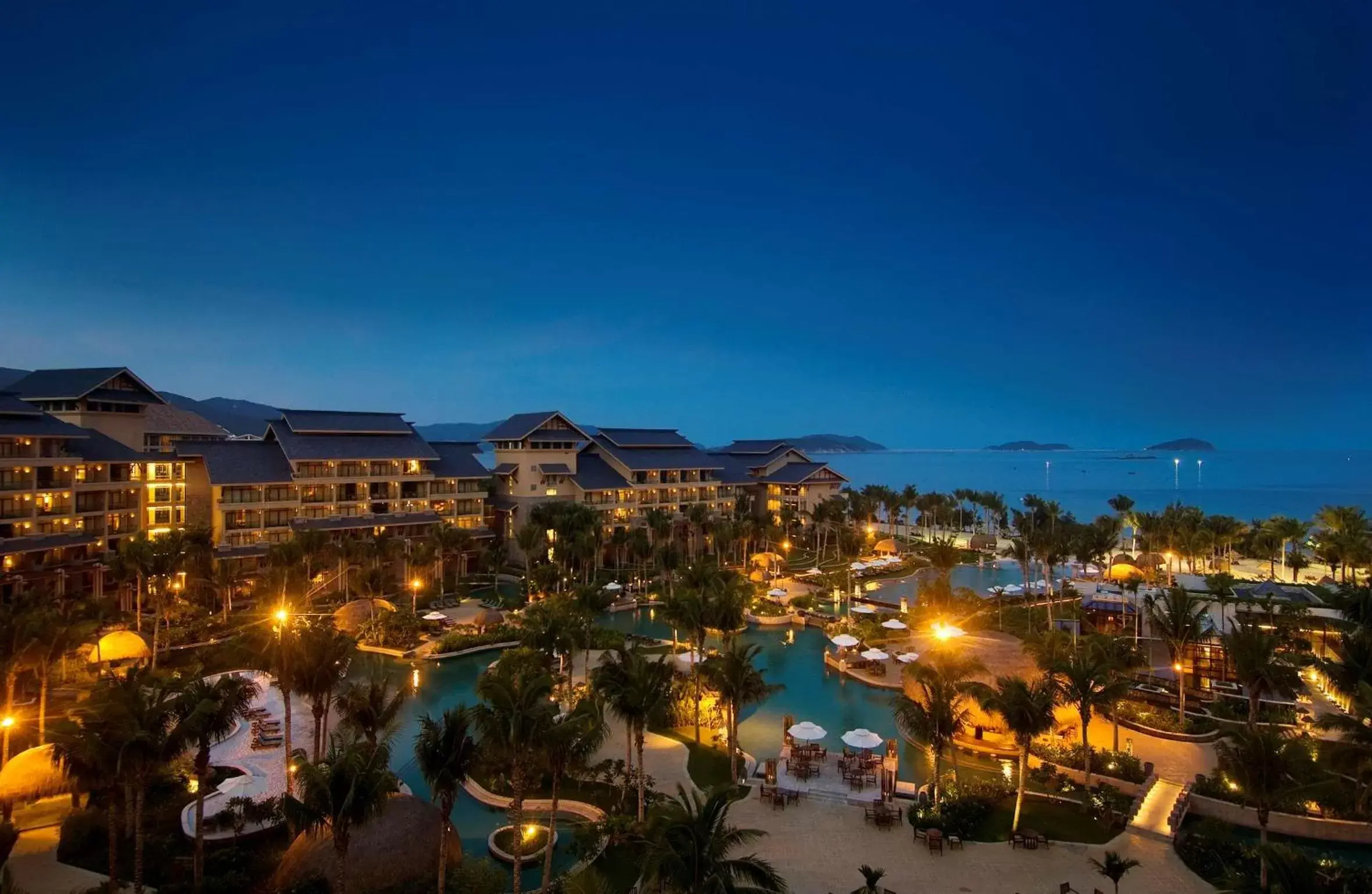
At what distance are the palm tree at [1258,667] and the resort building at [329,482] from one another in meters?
61.0

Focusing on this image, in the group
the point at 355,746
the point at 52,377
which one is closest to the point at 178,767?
the point at 355,746

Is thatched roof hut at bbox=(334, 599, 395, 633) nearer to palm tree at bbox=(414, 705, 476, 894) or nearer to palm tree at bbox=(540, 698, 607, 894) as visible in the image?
palm tree at bbox=(540, 698, 607, 894)

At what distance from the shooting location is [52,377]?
62.6 metres

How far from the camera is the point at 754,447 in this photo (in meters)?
110

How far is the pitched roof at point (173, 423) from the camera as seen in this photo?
75375 millimetres

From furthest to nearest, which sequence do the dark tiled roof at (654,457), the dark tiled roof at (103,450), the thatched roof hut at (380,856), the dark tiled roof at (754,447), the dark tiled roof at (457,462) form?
the dark tiled roof at (754,447) < the dark tiled roof at (654,457) < the dark tiled roof at (457,462) < the dark tiled roof at (103,450) < the thatched roof hut at (380,856)

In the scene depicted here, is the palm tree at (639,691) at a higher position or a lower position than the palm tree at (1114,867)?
higher

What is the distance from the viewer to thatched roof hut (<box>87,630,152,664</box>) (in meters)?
38.8

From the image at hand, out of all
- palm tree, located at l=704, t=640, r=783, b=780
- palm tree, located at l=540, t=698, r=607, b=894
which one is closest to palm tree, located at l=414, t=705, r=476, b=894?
palm tree, located at l=540, t=698, r=607, b=894

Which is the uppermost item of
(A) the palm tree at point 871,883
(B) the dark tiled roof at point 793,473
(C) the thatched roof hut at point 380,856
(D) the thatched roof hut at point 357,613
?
(B) the dark tiled roof at point 793,473

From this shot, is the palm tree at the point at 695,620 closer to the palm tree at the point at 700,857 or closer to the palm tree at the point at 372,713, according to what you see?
the palm tree at the point at 372,713

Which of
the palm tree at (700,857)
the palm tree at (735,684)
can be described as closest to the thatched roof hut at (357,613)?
A: the palm tree at (735,684)

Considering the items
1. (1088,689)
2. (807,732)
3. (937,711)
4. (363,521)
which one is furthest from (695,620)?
(363,521)

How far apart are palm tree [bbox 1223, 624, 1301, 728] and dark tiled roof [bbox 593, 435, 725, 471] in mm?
60335
